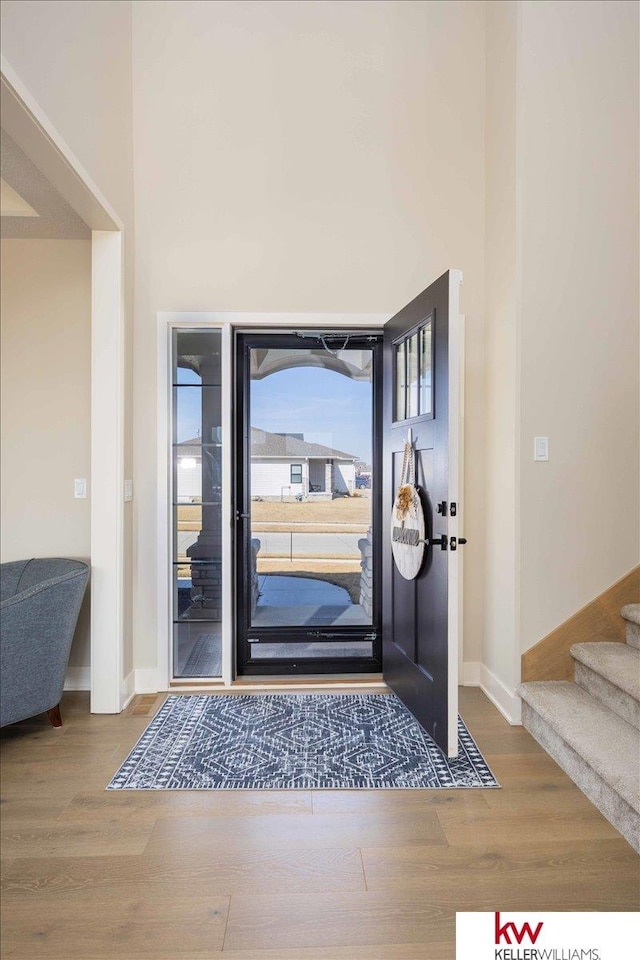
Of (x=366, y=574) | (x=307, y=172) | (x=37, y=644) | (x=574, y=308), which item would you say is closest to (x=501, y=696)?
(x=366, y=574)

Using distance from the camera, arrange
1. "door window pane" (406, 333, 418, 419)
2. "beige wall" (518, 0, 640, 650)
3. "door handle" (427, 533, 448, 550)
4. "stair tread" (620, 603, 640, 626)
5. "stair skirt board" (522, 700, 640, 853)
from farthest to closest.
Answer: "door window pane" (406, 333, 418, 419) < "beige wall" (518, 0, 640, 650) < "stair tread" (620, 603, 640, 626) < "door handle" (427, 533, 448, 550) < "stair skirt board" (522, 700, 640, 853)

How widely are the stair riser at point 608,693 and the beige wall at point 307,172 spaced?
27.4 inches

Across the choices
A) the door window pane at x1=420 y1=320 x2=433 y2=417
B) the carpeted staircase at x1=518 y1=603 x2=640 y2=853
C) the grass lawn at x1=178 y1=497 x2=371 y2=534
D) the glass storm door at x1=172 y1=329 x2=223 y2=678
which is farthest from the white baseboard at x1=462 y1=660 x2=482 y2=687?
the door window pane at x1=420 y1=320 x2=433 y2=417

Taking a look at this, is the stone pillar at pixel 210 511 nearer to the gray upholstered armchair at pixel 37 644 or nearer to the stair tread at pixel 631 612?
the gray upholstered armchair at pixel 37 644

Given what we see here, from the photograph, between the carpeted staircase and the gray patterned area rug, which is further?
the gray patterned area rug

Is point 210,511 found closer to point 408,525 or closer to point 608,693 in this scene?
point 408,525

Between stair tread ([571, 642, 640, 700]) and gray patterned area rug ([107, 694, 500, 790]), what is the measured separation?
0.64 metres

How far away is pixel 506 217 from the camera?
2.93 m

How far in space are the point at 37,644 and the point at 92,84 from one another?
2575 millimetres

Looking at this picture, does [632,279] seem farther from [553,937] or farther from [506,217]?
[553,937]

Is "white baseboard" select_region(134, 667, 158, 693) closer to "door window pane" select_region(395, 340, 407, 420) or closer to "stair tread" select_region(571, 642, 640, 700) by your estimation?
"door window pane" select_region(395, 340, 407, 420)

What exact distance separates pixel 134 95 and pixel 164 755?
349cm

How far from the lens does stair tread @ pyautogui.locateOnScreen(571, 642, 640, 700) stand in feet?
7.58

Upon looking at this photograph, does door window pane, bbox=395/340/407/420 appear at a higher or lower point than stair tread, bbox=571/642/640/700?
higher
